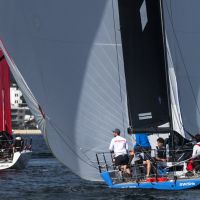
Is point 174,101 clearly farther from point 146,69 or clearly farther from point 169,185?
point 169,185

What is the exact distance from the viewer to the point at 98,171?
1023 inches

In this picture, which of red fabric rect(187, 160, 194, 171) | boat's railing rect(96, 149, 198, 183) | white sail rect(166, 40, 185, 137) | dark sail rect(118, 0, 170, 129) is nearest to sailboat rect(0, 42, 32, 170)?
white sail rect(166, 40, 185, 137)

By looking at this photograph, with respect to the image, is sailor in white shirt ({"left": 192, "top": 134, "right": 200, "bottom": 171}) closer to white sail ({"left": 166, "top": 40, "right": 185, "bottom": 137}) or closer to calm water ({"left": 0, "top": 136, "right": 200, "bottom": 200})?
calm water ({"left": 0, "top": 136, "right": 200, "bottom": 200})

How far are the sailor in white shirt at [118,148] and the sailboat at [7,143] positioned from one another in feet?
43.3

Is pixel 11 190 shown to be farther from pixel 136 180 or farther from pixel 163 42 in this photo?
pixel 163 42

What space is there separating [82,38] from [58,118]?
2.53 metres

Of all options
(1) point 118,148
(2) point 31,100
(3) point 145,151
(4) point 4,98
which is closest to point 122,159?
(1) point 118,148

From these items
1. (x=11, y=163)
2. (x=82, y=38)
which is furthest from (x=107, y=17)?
(x=11, y=163)

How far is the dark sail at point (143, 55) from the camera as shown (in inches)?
1032

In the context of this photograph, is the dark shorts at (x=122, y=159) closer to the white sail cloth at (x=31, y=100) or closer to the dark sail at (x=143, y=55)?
the dark sail at (x=143, y=55)

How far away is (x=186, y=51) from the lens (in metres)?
28.8

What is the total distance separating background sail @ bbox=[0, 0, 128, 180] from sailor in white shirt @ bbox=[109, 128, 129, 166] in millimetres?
771

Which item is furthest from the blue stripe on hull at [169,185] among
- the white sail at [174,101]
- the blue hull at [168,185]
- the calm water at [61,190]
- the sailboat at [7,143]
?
the sailboat at [7,143]

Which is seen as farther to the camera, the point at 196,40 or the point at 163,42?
the point at 196,40
